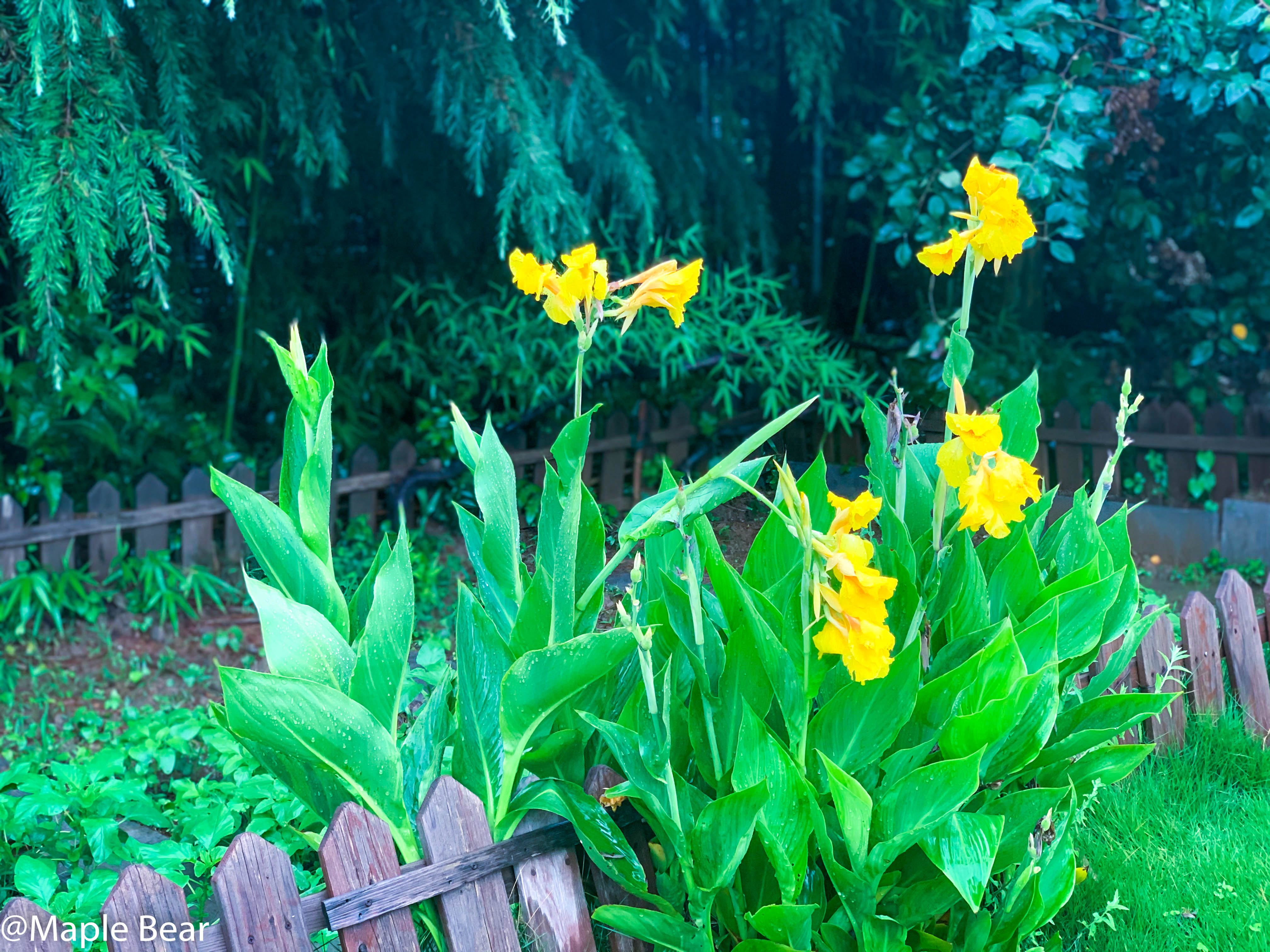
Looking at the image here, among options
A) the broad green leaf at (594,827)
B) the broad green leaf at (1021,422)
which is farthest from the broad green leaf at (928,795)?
the broad green leaf at (1021,422)

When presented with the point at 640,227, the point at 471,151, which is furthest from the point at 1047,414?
the point at 471,151

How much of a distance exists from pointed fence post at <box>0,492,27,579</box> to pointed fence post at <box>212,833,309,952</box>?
2.94 meters

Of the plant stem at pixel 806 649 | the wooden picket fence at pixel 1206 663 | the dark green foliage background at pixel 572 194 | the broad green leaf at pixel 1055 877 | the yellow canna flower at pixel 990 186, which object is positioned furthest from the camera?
the dark green foliage background at pixel 572 194

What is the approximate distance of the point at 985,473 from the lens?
1.28 meters

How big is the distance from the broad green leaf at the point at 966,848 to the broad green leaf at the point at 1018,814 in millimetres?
84

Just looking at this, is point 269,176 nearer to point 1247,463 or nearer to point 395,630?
point 395,630

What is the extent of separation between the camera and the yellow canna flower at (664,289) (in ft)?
4.58

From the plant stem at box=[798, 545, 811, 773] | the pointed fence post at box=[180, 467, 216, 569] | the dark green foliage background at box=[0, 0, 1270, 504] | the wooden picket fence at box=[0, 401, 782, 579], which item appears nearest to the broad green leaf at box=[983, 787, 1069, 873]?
the plant stem at box=[798, 545, 811, 773]

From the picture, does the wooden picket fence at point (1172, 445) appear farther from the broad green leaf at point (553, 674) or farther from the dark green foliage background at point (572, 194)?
the broad green leaf at point (553, 674)

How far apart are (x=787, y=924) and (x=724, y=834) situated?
14cm

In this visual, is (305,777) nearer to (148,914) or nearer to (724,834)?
(148,914)

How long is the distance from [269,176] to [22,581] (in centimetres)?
162

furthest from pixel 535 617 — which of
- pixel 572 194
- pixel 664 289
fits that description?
pixel 572 194

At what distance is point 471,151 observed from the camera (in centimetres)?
297
